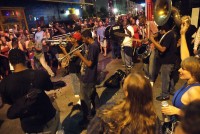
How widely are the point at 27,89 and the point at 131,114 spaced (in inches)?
58.8

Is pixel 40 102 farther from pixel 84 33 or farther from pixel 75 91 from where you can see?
pixel 75 91

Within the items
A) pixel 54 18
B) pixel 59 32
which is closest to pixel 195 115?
pixel 59 32

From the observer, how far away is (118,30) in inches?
351

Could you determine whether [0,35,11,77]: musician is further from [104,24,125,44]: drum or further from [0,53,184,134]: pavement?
[104,24,125,44]: drum

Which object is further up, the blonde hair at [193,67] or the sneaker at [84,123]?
the blonde hair at [193,67]

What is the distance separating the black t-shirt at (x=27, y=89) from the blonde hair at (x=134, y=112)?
4.02 ft

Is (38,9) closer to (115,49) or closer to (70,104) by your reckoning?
(115,49)

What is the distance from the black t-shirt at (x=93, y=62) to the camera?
155 inches

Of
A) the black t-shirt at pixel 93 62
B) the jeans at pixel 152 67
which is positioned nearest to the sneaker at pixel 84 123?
the black t-shirt at pixel 93 62

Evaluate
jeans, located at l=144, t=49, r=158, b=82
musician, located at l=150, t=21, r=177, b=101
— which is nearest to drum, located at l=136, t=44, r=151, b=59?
jeans, located at l=144, t=49, r=158, b=82

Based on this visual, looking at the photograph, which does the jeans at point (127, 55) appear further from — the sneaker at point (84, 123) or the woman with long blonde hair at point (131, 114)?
the woman with long blonde hair at point (131, 114)

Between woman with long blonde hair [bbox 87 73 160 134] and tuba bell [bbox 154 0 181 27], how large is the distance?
357cm

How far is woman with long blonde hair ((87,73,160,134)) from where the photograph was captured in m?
1.70

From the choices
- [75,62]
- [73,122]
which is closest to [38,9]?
[75,62]
